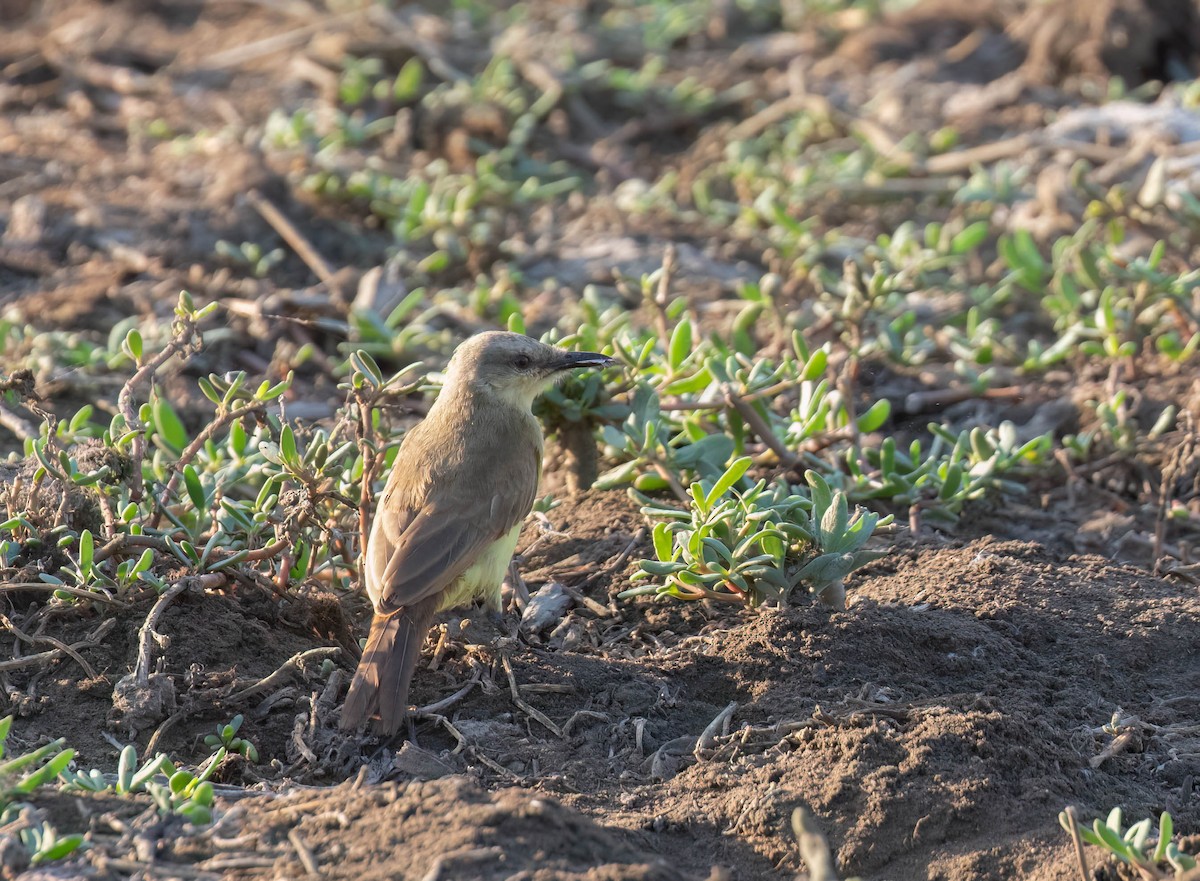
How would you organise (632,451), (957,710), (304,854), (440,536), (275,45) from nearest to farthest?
(304,854)
(957,710)
(440,536)
(632,451)
(275,45)

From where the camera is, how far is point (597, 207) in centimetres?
838

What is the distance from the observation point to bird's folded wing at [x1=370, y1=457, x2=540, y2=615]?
165 inches

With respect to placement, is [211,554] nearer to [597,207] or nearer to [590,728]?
[590,728]

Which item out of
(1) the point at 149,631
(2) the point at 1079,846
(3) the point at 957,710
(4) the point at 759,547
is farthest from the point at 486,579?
(2) the point at 1079,846

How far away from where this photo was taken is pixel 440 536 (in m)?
4.42

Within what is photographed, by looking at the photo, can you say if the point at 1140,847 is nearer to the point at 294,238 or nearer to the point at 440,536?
the point at 440,536

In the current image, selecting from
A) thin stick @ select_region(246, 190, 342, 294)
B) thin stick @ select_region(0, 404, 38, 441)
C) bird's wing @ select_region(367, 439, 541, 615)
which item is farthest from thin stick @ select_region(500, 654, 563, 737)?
thin stick @ select_region(246, 190, 342, 294)

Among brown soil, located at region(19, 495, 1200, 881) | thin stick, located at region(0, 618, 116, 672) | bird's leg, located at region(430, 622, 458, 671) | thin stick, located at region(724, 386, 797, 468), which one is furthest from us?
thin stick, located at region(724, 386, 797, 468)

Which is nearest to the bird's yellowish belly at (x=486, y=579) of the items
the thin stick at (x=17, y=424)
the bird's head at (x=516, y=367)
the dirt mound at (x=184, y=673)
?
the dirt mound at (x=184, y=673)

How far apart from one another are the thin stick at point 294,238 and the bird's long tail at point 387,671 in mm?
3244

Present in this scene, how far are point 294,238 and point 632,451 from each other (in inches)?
130

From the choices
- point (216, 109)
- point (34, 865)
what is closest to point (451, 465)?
point (34, 865)

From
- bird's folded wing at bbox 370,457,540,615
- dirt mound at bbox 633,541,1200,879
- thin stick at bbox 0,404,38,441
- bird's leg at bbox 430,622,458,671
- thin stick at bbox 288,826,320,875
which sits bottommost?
dirt mound at bbox 633,541,1200,879

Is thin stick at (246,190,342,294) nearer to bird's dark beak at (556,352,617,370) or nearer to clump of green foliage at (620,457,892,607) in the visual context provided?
bird's dark beak at (556,352,617,370)
